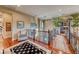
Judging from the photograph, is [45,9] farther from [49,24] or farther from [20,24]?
[20,24]

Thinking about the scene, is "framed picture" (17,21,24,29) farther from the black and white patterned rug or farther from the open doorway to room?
the black and white patterned rug

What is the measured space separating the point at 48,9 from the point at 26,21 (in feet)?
1.14

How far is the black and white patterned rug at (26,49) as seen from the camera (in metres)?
2.23

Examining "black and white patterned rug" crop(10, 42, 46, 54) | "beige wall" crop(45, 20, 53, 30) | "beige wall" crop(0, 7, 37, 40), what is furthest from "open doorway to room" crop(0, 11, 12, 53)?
"beige wall" crop(45, 20, 53, 30)

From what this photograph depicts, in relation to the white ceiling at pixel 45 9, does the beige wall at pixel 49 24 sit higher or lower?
lower

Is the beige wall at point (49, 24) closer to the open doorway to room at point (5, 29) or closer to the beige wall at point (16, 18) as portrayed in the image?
the beige wall at point (16, 18)

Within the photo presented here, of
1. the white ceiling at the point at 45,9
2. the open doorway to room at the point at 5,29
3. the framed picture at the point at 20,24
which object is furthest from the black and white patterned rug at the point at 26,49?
the white ceiling at the point at 45,9

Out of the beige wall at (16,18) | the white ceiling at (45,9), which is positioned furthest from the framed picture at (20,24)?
the white ceiling at (45,9)

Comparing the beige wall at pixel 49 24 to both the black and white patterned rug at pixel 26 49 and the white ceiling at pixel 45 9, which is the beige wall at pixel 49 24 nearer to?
the white ceiling at pixel 45 9

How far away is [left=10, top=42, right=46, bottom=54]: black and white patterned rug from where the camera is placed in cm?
223

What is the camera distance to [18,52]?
7.33 ft

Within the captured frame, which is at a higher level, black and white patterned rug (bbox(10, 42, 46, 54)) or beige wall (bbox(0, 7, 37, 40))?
beige wall (bbox(0, 7, 37, 40))

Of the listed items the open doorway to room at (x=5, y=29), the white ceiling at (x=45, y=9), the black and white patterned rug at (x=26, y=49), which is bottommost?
the black and white patterned rug at (x=26, y=49)
